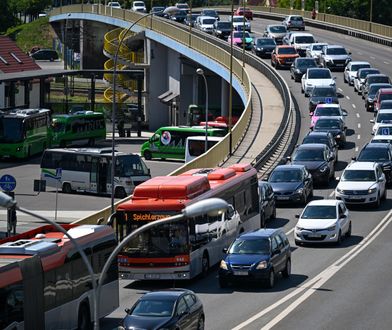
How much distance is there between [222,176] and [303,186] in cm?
931

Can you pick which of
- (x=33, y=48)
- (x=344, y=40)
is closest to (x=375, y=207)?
(x=344, y=40)

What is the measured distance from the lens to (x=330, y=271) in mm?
35281

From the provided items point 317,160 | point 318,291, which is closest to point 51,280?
point 318,291

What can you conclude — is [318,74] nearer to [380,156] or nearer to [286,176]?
[380,156]

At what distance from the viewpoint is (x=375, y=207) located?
154 ft

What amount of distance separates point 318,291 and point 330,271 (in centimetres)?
295

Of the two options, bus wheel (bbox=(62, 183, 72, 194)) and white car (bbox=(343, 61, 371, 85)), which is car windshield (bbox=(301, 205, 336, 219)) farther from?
white car (bbox=(343, 61, 371, 85))

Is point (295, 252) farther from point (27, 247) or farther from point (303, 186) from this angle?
point (27, 247)

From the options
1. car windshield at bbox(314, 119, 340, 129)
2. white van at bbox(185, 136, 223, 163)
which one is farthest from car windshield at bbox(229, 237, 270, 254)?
white van at bbox(185, 136, 223, 163)

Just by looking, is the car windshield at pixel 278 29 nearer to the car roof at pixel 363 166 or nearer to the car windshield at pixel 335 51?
the car windshield at pixel 335 51

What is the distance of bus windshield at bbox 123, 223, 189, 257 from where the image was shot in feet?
108

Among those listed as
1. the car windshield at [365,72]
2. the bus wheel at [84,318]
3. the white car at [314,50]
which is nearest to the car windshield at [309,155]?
the bus wheel at [84,318]

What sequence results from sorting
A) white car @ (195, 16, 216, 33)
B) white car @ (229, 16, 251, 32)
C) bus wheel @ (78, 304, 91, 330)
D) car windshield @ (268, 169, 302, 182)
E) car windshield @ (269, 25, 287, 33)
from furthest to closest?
white car @ (195, 16, 216, 33)
white car @ (229, 16, 251, 32)
car windshield @ (269, 25, 287, 33)
car windshield @ (268, 169, 302, 182)
bus wheel @ (78, 304, 91, 330)

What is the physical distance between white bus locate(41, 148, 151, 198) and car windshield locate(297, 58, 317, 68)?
2208 cm
